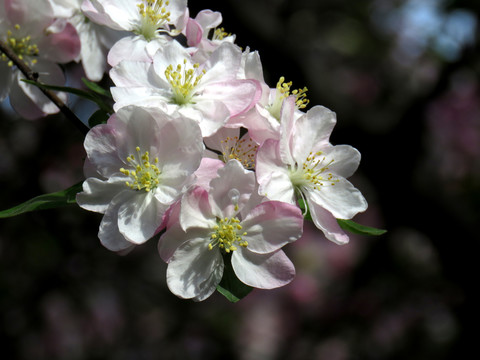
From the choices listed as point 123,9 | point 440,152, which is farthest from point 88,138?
point 440,152

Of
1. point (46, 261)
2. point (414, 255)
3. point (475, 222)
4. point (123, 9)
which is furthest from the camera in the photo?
point (414, 255)

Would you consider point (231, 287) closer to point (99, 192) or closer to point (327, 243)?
point (99, 192)

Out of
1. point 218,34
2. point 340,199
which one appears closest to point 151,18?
point 218,34

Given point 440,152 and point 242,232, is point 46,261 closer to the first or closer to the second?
point 242,232

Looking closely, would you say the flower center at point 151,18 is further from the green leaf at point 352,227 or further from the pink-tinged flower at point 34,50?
the green leaf at point 352,227

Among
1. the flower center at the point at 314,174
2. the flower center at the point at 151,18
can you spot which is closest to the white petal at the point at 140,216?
the flower center at the point at 314,174

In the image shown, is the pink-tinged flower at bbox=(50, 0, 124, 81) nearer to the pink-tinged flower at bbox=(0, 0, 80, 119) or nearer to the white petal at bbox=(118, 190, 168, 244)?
the pink-tinged flower at bbox=(0, 0, 80, 119)

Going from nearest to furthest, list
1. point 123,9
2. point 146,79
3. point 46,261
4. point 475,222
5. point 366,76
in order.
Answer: point 146,79 < point 123,9 < point 475,222 < point 46,261 < point 366,76
